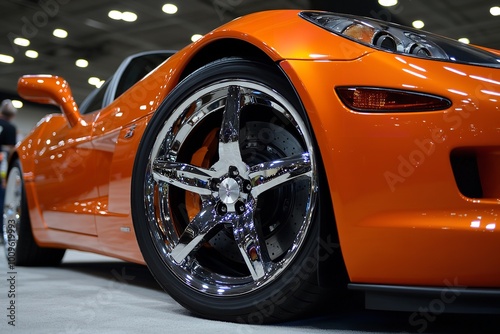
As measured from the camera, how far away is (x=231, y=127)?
1.92 meters

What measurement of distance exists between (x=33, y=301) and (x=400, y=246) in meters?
1.42

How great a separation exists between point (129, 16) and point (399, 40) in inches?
415

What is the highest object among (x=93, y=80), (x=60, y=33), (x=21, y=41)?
(x=60, y=33)

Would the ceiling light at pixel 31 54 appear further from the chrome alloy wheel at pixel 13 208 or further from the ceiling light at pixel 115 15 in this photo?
the chrome alloy wheel at pixel 13 208

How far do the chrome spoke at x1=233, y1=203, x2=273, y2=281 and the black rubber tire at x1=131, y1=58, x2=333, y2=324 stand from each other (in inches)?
2.8

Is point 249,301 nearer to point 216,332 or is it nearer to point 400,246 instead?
point 216,332

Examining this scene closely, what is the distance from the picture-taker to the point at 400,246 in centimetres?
148

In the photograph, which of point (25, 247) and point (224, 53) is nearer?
point (224, 53)

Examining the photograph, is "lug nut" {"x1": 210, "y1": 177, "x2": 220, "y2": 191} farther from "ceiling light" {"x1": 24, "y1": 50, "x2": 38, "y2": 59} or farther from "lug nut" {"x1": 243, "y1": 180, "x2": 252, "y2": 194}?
"ceiling light" {"x1": 24, "y1": 50, "x2": 38, "y2": 59}

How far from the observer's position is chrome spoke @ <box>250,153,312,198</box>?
170cm

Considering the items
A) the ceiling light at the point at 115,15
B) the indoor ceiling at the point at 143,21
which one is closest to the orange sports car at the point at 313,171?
the indoor ceiling at the point at 143,21

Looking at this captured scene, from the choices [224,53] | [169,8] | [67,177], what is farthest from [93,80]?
[224,53]

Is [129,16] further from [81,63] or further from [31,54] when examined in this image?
[81,63]

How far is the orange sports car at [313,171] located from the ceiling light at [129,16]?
30.9ft
